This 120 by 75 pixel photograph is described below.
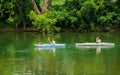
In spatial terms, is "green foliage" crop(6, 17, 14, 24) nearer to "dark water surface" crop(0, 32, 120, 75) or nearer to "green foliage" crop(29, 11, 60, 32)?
"green foliage" crop(29, 11, 60, 32)

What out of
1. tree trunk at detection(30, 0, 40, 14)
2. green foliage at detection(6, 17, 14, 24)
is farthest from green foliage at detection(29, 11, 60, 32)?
green foliage at detection(6, 17, 14, 24)

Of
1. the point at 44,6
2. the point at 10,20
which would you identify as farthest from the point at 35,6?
the point at 10,20

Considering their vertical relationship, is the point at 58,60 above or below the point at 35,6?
below

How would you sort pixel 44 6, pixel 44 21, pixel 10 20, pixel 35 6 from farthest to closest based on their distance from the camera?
pixel 10 20 → pixel 44 6 → pixel 35 6 → pixel 44 21

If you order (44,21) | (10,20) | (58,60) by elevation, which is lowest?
(10,20)

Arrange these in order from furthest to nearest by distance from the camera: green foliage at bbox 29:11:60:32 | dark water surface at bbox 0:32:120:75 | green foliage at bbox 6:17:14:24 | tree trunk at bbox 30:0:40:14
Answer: green foliage at bbox 6:17:14:24 → tree trunk at bbox 30:0:40:14 → green foliage at bbox 29:11:60:32 → dark water surface at bbox 0:32:120:75

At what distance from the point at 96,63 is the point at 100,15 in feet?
105

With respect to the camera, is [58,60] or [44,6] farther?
[44,6]

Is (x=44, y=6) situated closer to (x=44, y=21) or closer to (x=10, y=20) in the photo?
(x=44, y=21)

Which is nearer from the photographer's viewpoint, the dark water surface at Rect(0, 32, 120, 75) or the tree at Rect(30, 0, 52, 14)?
the dark water surface at Rect(0, 32, 120, 75)

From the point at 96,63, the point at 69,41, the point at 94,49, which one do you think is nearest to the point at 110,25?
the point at 69,41

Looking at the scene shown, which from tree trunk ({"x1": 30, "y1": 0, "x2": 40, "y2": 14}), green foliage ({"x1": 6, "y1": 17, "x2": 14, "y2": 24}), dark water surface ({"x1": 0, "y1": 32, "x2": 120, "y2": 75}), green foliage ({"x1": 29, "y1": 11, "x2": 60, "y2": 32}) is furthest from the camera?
green foliage ({"x1": 6, "y1": 17, "x2": 14, "y2": 24})

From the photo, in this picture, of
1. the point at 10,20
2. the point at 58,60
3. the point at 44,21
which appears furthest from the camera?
the point at 10,20

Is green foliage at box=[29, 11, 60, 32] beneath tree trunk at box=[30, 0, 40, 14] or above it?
beneath
